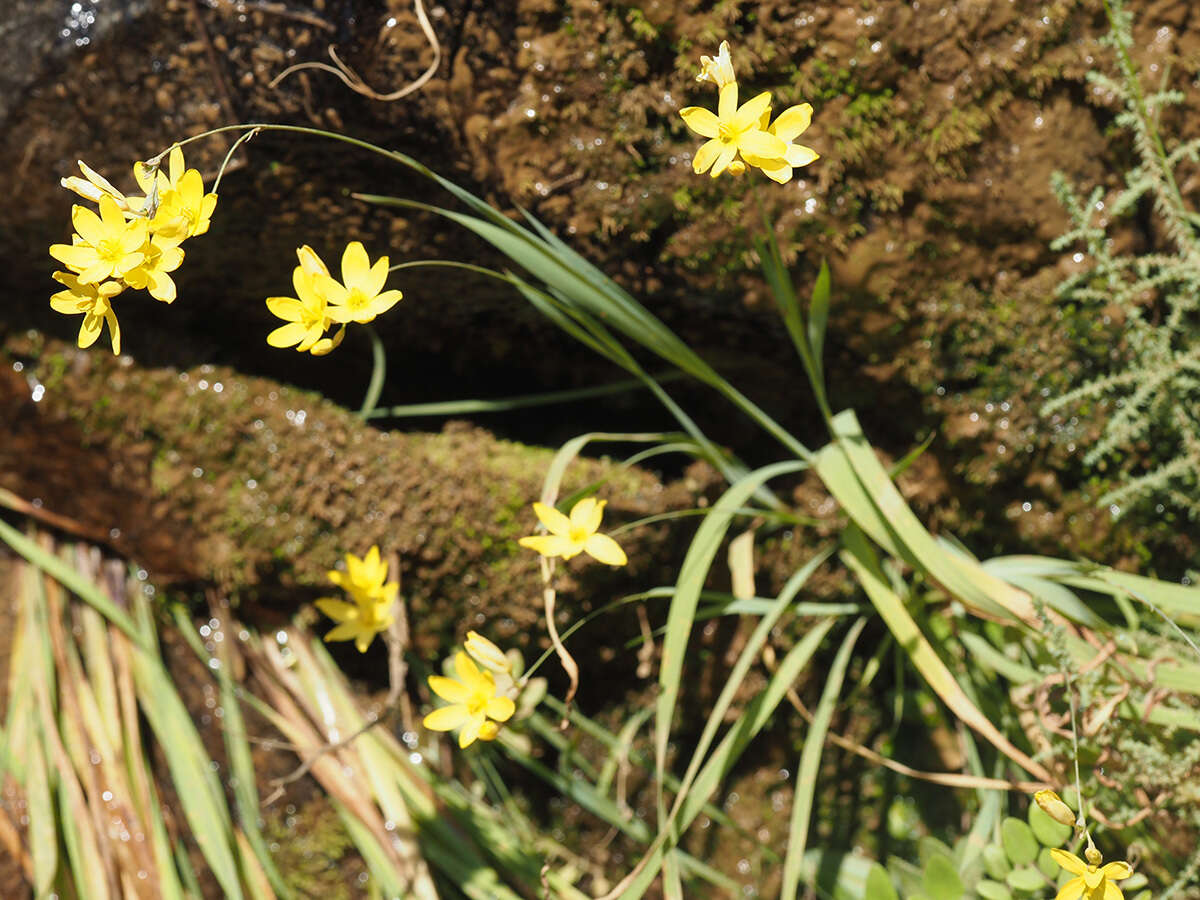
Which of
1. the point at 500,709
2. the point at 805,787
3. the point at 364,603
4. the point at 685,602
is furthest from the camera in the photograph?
the point at 364,603

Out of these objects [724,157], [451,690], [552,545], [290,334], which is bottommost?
[451,690]

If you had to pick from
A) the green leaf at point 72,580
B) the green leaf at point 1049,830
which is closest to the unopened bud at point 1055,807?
the green leaf at point 1049,830

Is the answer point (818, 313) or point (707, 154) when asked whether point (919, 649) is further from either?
point (707, 154)

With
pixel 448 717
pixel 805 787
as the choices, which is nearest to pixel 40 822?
pixel 448 717

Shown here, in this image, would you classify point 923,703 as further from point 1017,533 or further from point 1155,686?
point 1155,686

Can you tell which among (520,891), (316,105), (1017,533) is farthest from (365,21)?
(520,891)

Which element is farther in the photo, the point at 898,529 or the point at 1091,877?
the point at 898,529
